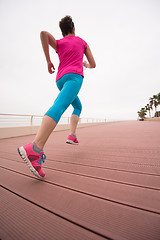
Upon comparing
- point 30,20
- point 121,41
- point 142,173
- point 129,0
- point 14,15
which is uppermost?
point 129,0

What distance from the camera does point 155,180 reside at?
70 centimetres

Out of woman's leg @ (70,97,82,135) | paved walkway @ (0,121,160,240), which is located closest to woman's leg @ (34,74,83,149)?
paved walkway @ (0,121,160,240)

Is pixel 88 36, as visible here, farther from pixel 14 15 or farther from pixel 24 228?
pixel 24 228

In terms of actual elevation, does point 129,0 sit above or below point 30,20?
above

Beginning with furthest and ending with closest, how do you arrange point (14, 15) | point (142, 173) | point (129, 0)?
point (129, 0)
point (14, 15)
point (142, 173)

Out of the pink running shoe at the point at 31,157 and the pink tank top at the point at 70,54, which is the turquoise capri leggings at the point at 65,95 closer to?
the pink tank top at the point at 70,54

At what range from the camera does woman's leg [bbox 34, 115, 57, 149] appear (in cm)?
75

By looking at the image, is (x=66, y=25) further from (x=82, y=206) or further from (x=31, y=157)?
(x=82, y=206)

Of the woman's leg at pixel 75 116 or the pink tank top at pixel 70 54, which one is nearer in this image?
the pink tank top at pixel 70 54

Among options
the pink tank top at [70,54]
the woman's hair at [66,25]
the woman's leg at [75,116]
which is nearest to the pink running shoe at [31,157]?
the pink tank top at [70,54]

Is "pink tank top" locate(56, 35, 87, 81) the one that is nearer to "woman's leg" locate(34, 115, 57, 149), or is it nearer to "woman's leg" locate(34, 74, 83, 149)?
"woman's leg" locate(34, 74, 83, 149)

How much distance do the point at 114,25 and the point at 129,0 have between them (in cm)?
628

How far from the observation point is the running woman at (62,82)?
2.37 feet

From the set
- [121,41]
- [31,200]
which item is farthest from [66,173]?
[121,41]
